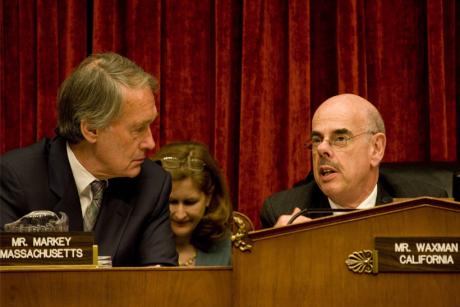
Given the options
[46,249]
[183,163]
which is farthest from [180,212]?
[46,249]

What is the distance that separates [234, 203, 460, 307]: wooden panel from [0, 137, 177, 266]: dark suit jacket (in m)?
0.68

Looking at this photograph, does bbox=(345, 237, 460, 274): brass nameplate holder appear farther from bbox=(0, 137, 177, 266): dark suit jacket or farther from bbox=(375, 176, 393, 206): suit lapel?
bbox=(375, 176, 393, 206): suit lapel

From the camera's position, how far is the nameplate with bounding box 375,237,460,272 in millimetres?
1316

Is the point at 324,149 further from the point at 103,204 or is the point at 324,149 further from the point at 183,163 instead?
the point at 103,204

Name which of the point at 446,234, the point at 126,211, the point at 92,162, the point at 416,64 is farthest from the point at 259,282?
the point at 416,64

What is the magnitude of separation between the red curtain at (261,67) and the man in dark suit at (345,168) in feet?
2.60

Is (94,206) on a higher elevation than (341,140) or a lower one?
lower

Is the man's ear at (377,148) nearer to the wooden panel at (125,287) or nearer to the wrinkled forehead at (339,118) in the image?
the wrinkled forehead at (339,118)

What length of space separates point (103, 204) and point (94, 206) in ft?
0.11

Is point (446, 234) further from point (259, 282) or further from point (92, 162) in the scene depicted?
point (92, 162)

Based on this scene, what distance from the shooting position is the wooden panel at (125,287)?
4.63 feet

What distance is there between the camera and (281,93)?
3.43 metres

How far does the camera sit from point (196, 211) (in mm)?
2844

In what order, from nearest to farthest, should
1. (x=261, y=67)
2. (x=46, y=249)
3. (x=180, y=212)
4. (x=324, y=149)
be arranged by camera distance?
(x=46, y=249), (x=324, y=149), (x=180, y=212), (x=261, y=67)
